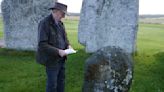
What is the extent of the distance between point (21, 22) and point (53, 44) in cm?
1062

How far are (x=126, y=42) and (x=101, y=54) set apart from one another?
7.50 metres

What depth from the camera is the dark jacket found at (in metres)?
10.5

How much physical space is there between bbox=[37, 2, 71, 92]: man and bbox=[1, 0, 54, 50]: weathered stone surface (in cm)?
1011

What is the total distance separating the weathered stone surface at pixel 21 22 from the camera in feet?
68.7

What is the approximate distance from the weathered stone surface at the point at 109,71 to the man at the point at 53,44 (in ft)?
3.35

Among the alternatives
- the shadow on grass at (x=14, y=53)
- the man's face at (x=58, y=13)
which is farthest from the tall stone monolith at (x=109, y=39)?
the shadow on grass at (x=14, y=53)

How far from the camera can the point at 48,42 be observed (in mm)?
10617

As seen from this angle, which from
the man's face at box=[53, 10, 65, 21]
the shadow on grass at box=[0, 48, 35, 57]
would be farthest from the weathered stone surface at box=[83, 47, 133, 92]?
the shadow on grass at box=[0, 48, 35, 57]

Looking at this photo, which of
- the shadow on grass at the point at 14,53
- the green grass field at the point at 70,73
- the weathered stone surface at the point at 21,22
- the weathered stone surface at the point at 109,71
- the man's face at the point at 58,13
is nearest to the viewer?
the weathered stone surface at the point at 109,71

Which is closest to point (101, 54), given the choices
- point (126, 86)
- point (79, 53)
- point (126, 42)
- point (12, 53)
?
point (126, 86)

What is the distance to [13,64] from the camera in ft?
57.5

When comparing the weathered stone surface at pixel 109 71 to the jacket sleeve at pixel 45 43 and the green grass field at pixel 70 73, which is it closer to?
the jacket sleeve at pixel 45 43

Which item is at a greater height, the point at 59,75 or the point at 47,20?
the point at 47,20

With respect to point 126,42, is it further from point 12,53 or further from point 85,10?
point 12,53
